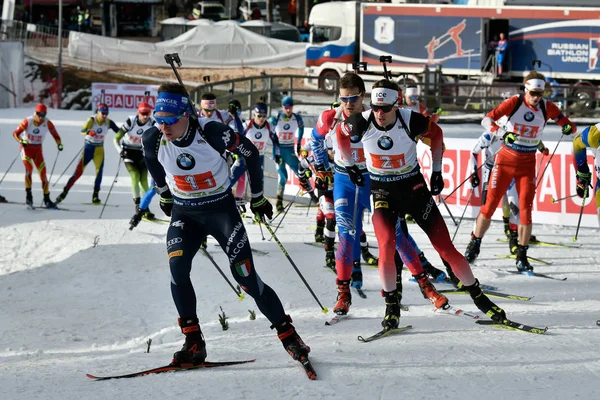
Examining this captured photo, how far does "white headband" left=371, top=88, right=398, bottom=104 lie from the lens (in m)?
8.36

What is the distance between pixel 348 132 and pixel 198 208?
5.71ft

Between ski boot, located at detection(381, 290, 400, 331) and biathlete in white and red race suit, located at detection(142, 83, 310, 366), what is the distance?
117 centimetres

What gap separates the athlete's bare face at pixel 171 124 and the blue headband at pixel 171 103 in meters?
0.03

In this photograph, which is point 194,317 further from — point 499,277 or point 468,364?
point 499,277

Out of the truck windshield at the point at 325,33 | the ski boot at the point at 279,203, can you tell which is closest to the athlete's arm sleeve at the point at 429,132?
the ski boot at the point at 279,203

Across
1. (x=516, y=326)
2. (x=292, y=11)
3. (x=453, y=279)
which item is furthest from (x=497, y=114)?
(x=292, y=11)

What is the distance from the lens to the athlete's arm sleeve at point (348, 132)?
8641 millimetres

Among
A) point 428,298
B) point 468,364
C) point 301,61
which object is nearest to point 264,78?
point 301,61

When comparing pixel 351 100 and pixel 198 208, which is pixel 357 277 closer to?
pixel 351 100

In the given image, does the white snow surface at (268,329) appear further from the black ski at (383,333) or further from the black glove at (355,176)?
the black glove at (355,176)

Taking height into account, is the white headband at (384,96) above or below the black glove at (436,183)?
above

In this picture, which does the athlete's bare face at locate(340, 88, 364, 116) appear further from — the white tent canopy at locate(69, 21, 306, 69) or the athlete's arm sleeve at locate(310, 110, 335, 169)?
the white tent canopy at locate(69, 21, 306, 69)

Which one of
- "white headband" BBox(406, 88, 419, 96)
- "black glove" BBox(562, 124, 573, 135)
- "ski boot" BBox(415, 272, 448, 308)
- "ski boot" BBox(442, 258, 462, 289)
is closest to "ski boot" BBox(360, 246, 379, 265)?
"ski boot" BBox(442, 258, 462, 289)

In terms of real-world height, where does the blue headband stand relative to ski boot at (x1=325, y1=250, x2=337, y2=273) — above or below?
above
